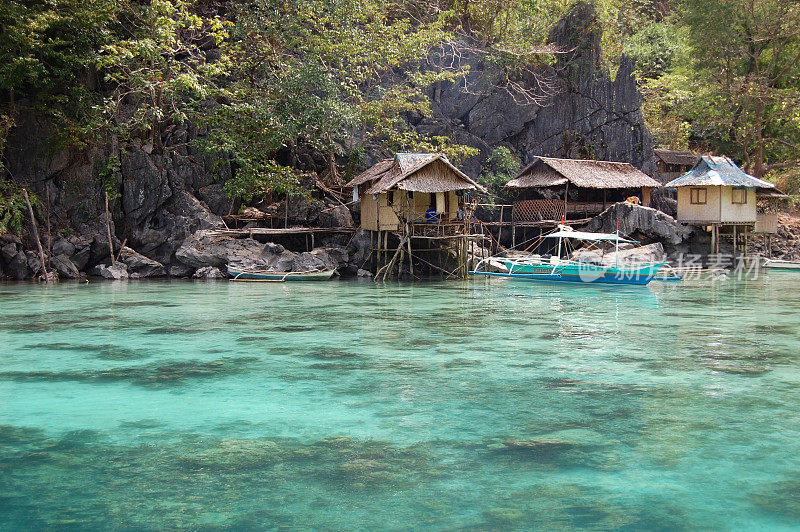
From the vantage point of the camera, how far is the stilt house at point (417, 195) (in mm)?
23219

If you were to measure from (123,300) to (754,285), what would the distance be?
1865 cm

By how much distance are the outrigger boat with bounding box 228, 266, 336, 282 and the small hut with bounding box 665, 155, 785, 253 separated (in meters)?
15.8

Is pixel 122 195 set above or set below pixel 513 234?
above

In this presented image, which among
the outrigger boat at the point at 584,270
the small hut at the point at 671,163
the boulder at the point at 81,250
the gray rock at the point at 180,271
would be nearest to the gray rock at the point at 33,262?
the boulder at the point at 81,250

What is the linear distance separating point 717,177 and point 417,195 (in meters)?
13.0

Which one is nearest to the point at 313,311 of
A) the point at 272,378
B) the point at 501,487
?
the point at 272,378

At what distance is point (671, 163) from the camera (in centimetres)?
3425

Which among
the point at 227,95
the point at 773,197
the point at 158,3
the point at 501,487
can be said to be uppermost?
the point at 158,3

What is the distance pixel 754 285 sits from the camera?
22406 millimetres

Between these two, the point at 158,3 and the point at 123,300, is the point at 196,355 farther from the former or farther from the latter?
the point at 158,3

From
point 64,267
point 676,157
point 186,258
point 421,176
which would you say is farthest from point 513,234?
point 64,267

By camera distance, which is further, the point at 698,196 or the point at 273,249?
the point at 698,196

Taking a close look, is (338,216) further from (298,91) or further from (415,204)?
(298,91)

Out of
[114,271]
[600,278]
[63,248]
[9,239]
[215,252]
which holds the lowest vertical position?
[600,278]
